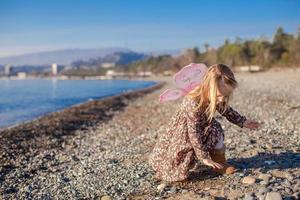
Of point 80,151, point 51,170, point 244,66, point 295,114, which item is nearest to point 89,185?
point 51,170

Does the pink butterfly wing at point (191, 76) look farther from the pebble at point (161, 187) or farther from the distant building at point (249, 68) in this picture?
the distant building at point (249, 68)

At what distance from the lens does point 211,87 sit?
6082 mm

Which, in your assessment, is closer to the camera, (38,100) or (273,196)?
(273,196)

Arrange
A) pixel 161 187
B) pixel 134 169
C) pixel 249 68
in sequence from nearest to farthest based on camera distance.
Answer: pixel 161 187 → pixel 134 169 → pixel 249 68

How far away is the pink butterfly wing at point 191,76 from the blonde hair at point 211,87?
0.48 feet

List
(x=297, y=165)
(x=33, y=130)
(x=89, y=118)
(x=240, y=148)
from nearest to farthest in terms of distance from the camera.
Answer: (x=297, y=165), (x=240, y=148), (x=33, y=130), (x=89, y=118)

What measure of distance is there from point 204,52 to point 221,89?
136 metres

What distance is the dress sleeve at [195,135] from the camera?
20.4 feet

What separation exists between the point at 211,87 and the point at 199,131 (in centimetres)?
61

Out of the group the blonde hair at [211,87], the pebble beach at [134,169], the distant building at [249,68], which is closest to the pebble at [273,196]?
the pebble beach at [134,169]

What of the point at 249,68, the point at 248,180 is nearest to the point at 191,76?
the point at 248,180

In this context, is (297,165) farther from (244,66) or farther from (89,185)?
(244,66)

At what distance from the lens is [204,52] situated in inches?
5556

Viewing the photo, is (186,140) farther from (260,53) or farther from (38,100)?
(260,53)
